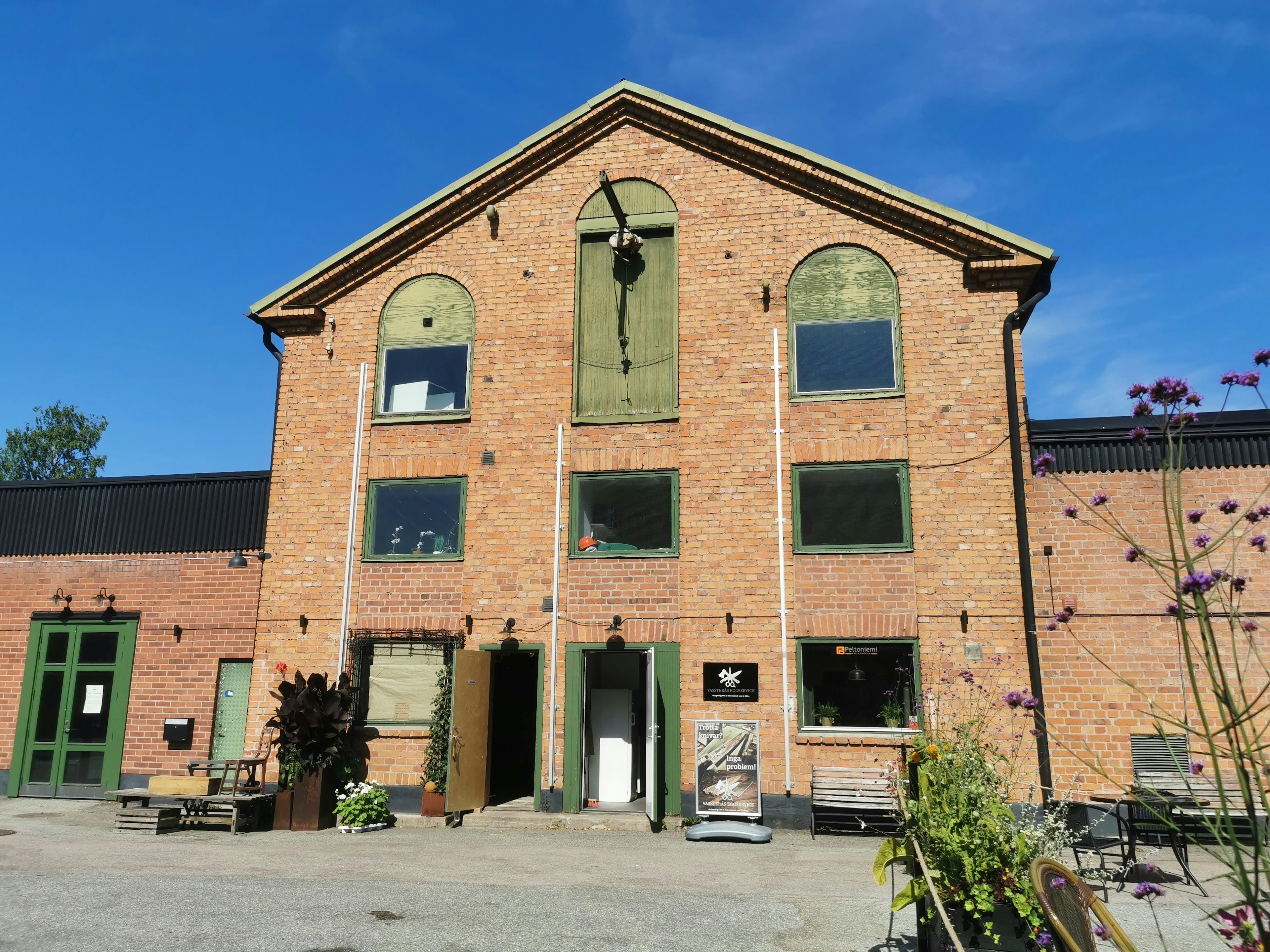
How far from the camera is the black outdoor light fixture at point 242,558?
1487cm

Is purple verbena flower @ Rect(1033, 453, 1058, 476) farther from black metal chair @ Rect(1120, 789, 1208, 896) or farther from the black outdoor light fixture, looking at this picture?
the black outdoor light fixture

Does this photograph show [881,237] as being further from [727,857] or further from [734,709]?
[727,857]

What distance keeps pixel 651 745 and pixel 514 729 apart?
4305 millimetres

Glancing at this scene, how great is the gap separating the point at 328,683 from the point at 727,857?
684cm

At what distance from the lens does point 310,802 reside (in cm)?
1309

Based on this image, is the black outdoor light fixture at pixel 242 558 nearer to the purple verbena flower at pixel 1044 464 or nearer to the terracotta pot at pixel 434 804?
the terracotta pot at pixel 434 804

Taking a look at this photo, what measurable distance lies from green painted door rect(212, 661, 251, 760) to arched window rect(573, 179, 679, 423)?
6.92 m

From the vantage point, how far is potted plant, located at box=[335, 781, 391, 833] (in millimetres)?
12883

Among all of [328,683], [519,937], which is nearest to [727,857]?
[519,937]

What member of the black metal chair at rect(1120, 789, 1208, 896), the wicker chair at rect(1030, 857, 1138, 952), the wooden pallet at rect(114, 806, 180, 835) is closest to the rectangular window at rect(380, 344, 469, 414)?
the wooden pallet at rect(114, 806, 180, 835)

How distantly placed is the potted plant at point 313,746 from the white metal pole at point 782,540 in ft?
20.4

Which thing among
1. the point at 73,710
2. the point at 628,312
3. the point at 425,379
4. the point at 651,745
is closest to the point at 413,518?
the point at 425,379

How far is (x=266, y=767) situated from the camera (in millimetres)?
14438

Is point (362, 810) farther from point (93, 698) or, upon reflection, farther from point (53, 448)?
point (53, 448)
